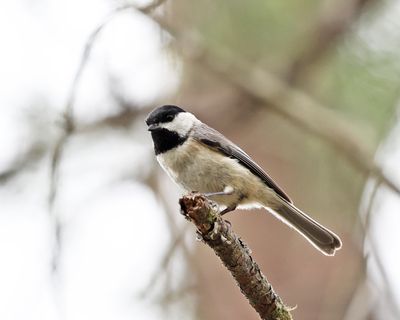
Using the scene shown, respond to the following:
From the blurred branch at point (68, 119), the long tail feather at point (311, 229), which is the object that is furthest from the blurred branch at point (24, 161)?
the long tail feather at point (311, 229)

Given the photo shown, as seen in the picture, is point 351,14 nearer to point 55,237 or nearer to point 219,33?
point 219,33

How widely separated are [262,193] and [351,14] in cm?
210

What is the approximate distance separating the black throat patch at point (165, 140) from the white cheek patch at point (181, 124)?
0.03 meters

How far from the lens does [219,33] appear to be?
17.1ft

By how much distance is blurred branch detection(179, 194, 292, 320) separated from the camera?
2.49 meters

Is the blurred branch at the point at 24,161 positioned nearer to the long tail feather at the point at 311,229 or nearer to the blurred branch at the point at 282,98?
the blurred branch at the point at 282,98

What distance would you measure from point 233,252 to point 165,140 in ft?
3.73

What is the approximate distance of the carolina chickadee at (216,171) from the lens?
11.2 feet

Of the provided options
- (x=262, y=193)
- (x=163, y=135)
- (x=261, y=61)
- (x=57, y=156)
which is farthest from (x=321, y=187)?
(x=57, y=156)

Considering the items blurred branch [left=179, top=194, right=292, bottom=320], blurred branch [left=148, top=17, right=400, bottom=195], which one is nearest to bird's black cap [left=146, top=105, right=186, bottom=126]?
blurred branch [left=148, top=17, right=400, bottom=195]

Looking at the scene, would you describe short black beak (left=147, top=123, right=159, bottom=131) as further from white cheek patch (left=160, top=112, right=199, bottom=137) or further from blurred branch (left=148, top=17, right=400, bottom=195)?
blurred branch (left=148, top=17, right=400, bottom=195)

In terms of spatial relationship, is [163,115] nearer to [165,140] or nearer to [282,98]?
[165,140]

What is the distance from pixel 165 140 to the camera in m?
3.54

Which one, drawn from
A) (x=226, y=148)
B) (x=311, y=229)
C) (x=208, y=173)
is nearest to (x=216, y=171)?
(x=208, y=173)
